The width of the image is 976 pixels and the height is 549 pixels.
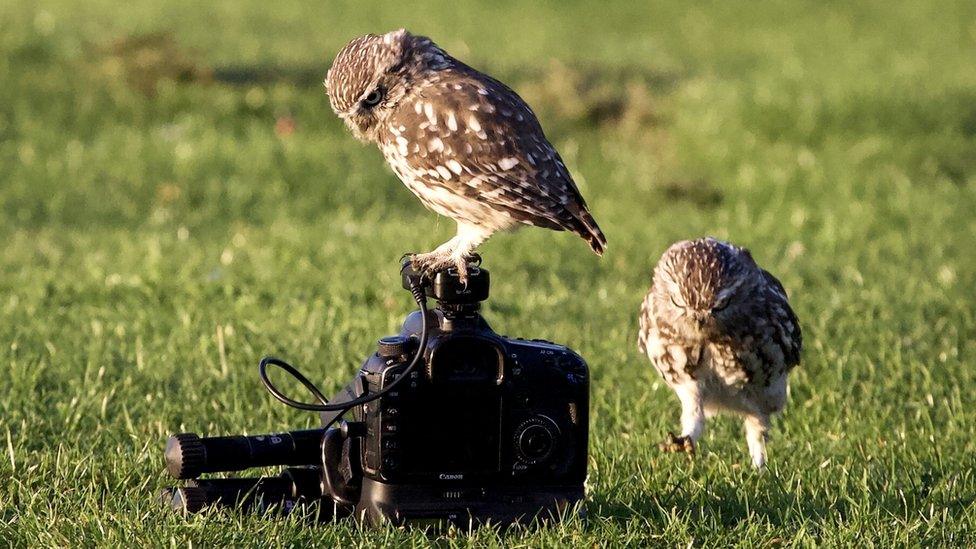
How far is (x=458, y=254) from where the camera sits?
521 cm

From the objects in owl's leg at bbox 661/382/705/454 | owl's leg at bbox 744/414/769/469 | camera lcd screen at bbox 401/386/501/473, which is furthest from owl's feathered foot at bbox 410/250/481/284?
owl's leg at bbox 744/414/769/469

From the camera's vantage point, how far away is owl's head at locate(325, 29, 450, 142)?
5.25 metres

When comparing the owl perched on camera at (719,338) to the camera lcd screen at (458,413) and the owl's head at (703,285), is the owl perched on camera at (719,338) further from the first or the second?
the camera lcd screen at (458,413)

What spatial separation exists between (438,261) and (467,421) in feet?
1.90

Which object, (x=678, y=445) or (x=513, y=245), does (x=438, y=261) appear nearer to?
(x=678, y=445)

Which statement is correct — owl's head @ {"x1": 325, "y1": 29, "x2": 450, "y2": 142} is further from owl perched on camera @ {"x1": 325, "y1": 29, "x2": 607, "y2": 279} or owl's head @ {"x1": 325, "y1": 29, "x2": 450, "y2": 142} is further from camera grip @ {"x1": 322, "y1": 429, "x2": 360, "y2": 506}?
camera grip @ {"x1": 322, "y1": 429, "x2": 360, "y2": 506}

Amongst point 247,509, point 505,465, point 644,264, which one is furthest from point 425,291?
point 644,264

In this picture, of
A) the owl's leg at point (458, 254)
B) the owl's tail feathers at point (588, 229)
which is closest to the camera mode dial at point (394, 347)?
the owl's leg at point (458, 254)

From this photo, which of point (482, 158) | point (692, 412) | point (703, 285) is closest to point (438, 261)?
point (482, 158)

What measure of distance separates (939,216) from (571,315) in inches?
185

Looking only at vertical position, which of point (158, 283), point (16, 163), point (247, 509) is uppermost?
point (16, 163)

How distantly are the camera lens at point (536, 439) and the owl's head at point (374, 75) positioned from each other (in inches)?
49.0

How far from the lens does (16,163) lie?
41.4ft

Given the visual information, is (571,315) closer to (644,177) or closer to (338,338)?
(338,338)
